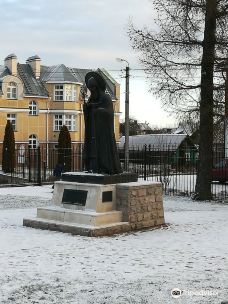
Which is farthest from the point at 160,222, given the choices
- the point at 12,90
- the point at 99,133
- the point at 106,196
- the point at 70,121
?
the point at 70,121

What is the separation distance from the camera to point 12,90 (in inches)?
1726

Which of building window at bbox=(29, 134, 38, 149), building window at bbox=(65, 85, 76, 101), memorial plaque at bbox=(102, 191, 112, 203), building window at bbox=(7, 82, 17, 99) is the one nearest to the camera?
memorial plaque at bbox=(102, 191, 112, 203)

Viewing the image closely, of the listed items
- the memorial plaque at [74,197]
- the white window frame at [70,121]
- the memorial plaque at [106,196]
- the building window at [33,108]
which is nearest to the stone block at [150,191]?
the memorial plaque at [106,196]

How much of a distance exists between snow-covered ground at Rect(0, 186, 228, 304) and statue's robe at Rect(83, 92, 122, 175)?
164cm

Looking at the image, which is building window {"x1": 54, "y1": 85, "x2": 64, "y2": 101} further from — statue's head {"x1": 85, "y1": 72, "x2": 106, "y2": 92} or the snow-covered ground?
statue's head {"x1": 85, "y1": 72, "x2": 106, "y2": 92}

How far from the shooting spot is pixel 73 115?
154 ft

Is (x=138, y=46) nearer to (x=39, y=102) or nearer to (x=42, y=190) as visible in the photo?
(x=42, y=190)

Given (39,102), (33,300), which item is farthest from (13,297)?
(39,102)

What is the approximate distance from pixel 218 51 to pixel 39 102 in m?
30.2

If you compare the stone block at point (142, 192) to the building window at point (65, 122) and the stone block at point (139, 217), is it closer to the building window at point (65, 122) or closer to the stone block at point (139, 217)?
the stone block at point (139, 217)

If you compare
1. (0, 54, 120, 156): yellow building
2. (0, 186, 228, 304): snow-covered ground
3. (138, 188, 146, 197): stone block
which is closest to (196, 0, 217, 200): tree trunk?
(0, 186, 228, 304): snow-covered ground

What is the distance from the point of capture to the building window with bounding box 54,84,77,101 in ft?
150

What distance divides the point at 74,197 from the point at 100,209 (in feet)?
2.34

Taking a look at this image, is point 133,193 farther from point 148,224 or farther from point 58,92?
point 58,92
